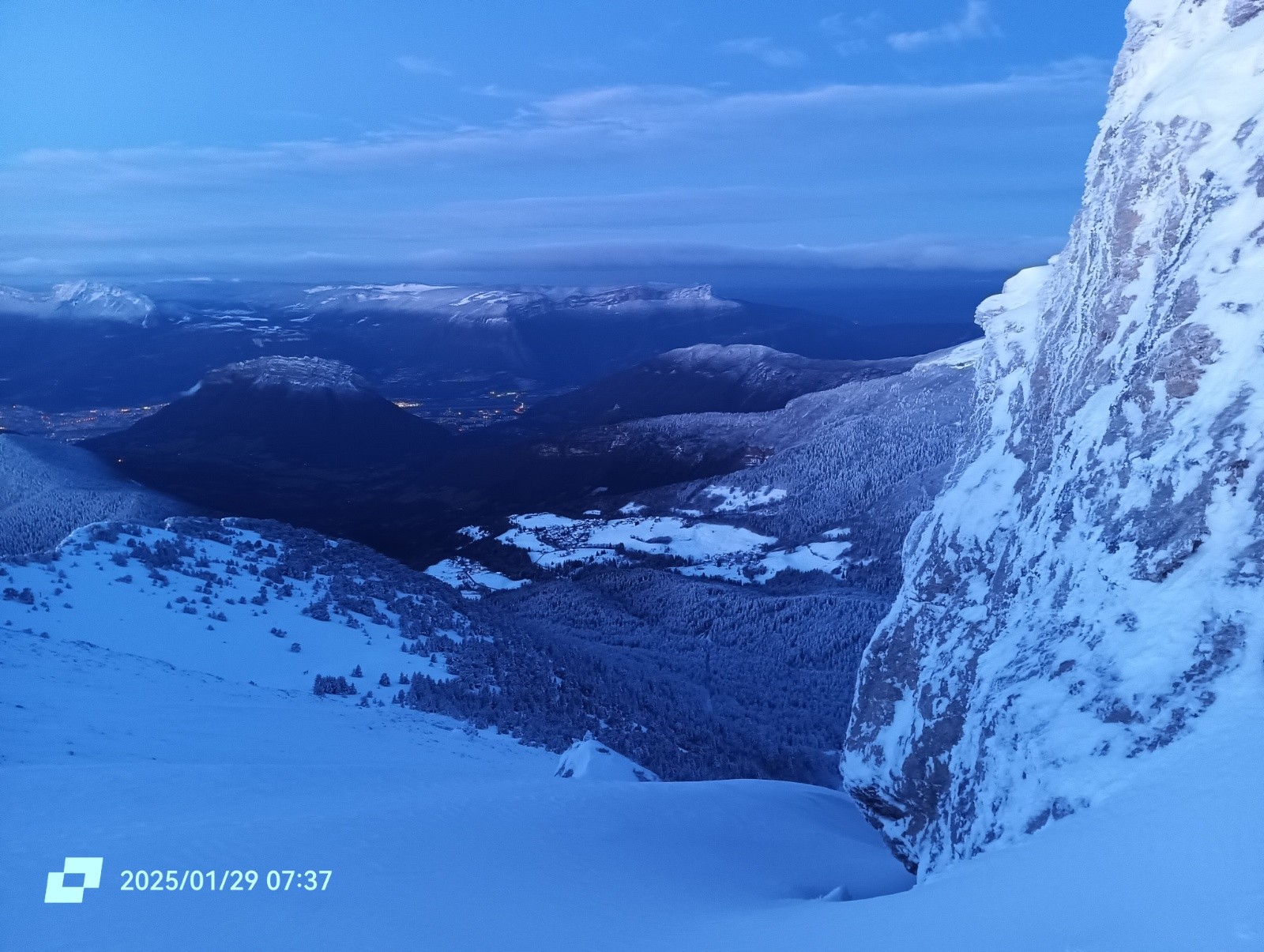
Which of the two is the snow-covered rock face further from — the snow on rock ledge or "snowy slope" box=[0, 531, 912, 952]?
the snow on rock ledge

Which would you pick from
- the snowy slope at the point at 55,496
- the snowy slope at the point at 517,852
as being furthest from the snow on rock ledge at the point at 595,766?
the snowy slope at the point at 55,496

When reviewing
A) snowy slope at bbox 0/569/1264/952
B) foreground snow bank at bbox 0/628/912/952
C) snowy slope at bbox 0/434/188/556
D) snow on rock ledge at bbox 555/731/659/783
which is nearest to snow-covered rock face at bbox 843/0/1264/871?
snowy slope at bbox 0/569/1264/952

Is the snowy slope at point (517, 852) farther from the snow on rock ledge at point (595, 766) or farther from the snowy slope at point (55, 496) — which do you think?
the snowy slope at point (55, 496)

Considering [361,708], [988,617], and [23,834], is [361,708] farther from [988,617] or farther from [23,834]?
[988,617]

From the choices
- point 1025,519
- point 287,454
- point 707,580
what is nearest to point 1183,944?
point 1025,519

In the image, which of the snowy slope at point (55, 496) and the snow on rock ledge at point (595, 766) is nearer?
the snow on rock ledge at point (595, 766)
